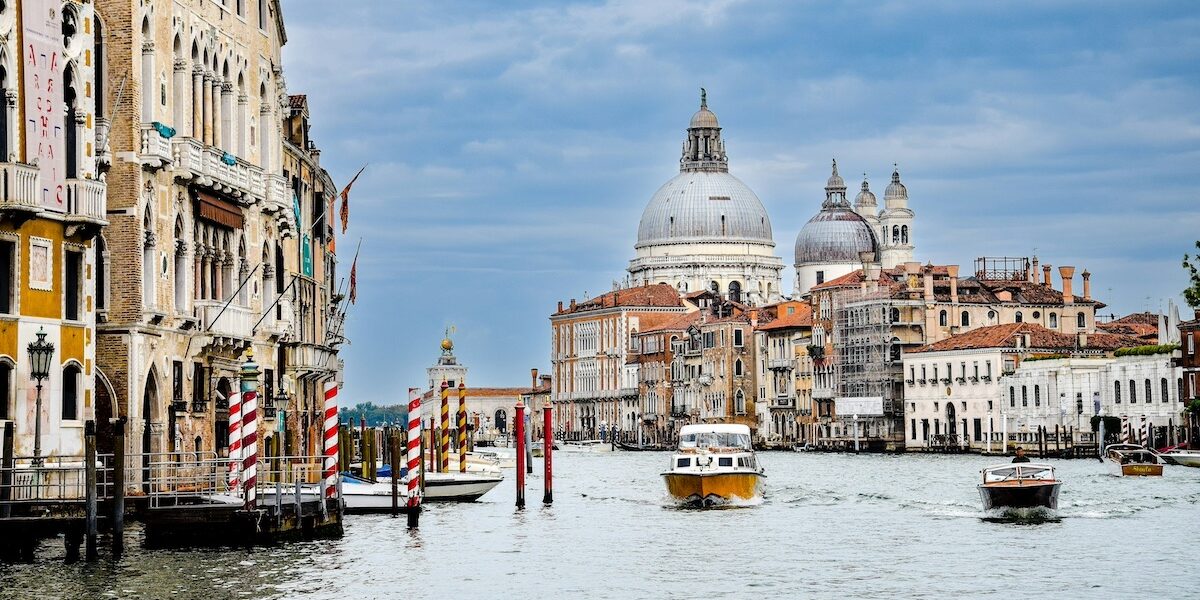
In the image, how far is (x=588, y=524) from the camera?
4094 cm

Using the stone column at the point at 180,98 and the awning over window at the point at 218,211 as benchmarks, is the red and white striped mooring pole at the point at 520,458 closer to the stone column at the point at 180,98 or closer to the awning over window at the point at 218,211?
the awning over window at the point at 218,211

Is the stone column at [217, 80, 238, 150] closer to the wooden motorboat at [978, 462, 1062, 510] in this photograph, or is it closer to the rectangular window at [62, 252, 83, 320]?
the rectangular window at [62, 252, 83, 320]

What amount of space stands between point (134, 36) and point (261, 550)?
851 cm

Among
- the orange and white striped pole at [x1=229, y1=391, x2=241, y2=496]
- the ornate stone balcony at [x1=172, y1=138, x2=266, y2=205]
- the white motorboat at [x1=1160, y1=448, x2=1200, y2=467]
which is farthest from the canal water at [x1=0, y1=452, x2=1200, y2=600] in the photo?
the white motorboat at [x1=1160, y1=448, x2=1200, y2=467]

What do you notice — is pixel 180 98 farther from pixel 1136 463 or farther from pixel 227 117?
pixel 1136 463

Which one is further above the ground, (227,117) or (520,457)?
(227,117)

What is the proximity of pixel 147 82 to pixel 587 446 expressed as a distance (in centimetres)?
10800

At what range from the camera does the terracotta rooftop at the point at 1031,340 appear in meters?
98.8

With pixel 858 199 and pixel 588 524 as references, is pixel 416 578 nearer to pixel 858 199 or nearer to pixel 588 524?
pixel 588 524

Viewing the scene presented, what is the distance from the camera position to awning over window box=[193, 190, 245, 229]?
120 feet

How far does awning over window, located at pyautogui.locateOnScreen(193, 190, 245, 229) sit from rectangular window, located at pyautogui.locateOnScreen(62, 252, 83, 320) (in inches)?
209

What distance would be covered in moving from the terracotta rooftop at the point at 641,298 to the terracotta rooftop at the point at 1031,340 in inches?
2081

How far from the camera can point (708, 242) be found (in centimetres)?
16900

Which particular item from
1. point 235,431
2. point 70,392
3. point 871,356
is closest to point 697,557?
point 235,431
